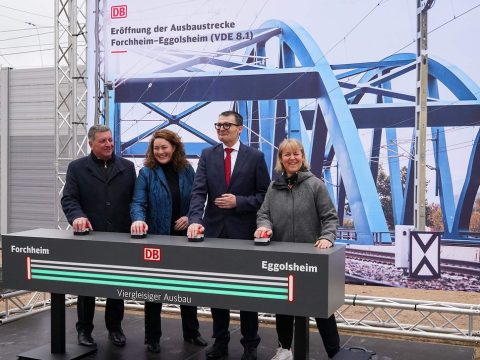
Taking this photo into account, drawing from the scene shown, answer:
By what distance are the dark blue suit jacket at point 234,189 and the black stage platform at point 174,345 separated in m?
0.88

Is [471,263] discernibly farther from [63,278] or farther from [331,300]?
[63,278]

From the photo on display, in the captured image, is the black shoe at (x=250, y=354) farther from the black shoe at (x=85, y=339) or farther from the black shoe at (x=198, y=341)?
the black shoe at (x=85, y=339)

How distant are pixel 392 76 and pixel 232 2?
179 cm

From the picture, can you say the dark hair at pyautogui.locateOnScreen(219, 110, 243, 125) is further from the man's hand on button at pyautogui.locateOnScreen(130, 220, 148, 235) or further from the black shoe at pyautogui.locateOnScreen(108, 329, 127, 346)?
the black shoe at pyautogui.locateOnScreen(108, 329, 127, 346)

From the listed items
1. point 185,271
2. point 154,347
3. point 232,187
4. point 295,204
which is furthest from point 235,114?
point 154,347

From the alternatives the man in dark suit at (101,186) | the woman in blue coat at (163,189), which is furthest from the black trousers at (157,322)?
the man in dark suit at (101,186)

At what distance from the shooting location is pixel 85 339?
384 cm

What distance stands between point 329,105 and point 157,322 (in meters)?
3.06

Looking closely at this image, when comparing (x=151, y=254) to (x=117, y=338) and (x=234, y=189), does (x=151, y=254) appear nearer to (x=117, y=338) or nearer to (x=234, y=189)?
(x=234, y=189)

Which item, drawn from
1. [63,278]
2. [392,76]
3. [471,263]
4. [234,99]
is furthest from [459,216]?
[63,278]

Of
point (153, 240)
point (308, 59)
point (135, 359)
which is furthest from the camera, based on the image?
point (308, 59)

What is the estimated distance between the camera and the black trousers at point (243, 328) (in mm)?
3424

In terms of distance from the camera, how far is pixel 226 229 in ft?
11.3

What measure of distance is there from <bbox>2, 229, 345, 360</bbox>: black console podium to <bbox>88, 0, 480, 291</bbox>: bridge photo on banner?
289 cm
